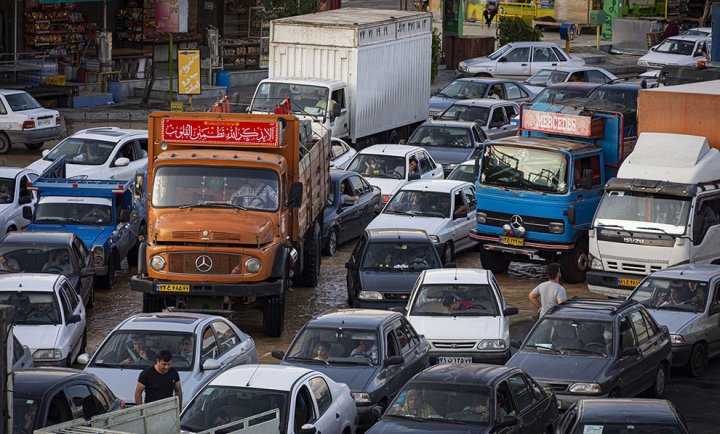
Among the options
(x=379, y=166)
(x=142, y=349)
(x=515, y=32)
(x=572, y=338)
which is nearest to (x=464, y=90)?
(x=379, y=166)

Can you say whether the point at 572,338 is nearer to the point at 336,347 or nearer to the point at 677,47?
the point at 336,347

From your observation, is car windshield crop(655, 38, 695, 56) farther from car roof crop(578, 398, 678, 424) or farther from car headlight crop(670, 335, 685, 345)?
car roof crop(578, 398, 678, 424)

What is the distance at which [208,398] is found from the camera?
14711mm

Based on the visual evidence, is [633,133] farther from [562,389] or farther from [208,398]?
[208,398]

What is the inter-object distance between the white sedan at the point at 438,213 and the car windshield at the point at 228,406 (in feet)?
38.3

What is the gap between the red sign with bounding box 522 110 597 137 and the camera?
26203 millimetres

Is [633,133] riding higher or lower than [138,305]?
higher

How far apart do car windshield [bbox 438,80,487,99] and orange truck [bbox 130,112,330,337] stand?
1921cm

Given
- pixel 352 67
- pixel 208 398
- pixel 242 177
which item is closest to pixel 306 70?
pixel 352 67

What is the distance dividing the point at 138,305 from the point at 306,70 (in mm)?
12691

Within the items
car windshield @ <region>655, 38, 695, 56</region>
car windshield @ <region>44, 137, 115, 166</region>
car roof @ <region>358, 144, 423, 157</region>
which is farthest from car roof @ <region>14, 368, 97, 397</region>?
car windshield @ <region>655, 38, 695, 56</region>

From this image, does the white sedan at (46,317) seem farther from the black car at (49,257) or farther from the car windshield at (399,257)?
the car windshield at (399,257)

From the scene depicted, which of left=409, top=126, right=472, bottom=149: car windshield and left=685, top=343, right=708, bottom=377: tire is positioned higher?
left=409, top=126, right=472, bottom=149: car windshield

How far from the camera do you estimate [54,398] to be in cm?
1411
